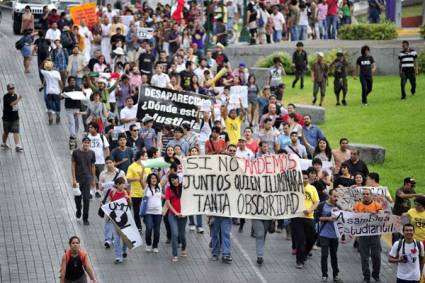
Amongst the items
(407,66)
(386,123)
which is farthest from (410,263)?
(407,66)

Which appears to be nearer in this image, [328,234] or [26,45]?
[328,234]

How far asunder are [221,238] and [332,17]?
23912mm

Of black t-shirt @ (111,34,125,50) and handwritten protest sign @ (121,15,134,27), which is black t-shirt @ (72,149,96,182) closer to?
black t-shirt @ (111,34,125,50)

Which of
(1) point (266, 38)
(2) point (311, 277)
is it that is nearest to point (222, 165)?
(2) point (311, 277)

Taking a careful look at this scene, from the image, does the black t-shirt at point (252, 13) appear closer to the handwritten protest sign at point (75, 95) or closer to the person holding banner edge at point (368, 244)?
the handwritten protest sign at point (75, 95)

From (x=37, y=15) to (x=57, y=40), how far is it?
12.7m

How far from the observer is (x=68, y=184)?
84.4ft

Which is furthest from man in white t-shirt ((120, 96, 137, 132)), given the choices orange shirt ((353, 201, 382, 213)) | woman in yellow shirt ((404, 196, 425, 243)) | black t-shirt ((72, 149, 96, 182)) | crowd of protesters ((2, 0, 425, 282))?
woman in yellow shirt ((404, 196, 425, 243))

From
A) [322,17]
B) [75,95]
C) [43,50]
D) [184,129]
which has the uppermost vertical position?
[322,17]

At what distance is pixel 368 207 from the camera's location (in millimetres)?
20562

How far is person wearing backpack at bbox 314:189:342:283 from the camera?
20109mm

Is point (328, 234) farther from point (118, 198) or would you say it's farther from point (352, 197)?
point (118, 198)

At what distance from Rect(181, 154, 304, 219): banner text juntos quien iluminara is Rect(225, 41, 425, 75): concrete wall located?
1684cm

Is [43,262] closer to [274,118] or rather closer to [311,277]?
[311,277]
